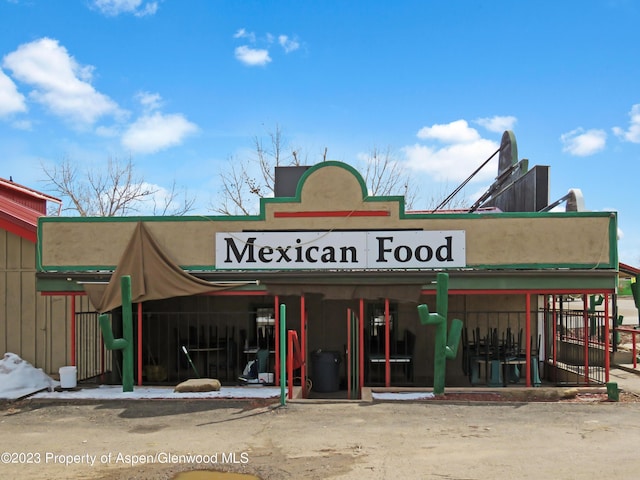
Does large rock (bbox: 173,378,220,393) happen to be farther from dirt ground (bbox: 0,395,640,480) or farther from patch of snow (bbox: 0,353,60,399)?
patch of snow (bbox: 0,353,60,399)

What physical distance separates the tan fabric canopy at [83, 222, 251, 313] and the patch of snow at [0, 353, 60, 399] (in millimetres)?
2088

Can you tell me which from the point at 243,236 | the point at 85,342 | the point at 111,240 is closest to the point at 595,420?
the point at 243,236

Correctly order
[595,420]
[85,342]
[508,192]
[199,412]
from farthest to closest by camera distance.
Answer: [508,192]
[85,342]
[199,412]
[595,420]

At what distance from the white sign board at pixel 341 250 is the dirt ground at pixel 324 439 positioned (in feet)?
10.2

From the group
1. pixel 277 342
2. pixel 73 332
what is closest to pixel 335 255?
pixel 277 342

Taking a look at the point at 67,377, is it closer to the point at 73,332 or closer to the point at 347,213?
the point at 73,332

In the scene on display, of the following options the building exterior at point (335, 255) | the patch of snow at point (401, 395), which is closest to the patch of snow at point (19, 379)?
the building exterior at point (335, 255)

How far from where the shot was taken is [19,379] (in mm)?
13320

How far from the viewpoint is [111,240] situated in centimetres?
1380

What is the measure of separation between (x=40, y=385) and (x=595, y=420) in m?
10.8

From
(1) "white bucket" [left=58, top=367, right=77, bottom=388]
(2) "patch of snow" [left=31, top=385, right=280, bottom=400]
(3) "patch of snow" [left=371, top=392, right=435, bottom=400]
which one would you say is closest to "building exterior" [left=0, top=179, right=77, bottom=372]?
(1) "white bucket" [left=58, top=367, right=77, bottom=388]

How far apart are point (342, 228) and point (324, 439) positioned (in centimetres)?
547

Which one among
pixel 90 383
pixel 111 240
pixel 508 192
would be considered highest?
pixel 508 192

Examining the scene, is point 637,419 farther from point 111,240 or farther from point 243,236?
point 111,240
